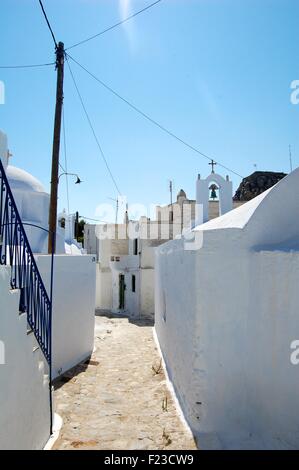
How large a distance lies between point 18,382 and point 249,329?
289 centimetres

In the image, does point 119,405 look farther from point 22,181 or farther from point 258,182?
point 258,182

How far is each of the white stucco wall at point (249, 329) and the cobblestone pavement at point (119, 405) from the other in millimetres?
689

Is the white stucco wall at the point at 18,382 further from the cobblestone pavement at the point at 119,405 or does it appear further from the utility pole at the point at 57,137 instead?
the utility pole at the point at 57,137

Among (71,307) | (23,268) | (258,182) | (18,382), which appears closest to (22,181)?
(71,307)

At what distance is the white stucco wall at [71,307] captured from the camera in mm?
7770

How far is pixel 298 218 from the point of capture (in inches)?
182

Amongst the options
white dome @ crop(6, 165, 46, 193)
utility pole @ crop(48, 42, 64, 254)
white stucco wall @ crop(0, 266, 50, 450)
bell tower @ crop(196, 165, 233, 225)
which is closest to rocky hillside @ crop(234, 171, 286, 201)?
white dome @ crop(6, 165, 46, 193)

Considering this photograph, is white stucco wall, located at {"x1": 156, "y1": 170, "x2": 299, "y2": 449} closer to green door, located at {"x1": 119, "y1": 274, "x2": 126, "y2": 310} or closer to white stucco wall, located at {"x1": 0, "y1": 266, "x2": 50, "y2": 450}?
white stucco wall, located at {"x1": 0, "y1": 266, "x2": 50, "y2": 450}

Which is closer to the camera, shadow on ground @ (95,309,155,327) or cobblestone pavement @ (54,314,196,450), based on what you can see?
cobblestone pavement @ (54,314,196,450)

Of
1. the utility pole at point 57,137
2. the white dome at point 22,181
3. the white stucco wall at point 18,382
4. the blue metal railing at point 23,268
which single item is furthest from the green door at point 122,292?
the white stucco wall at point 18,382

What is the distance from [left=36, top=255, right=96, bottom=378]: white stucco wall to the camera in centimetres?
777

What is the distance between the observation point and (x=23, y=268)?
4.13 m

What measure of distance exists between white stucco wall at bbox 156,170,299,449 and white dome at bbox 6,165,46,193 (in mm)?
11678

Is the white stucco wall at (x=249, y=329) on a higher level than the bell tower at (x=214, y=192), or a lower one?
lower
